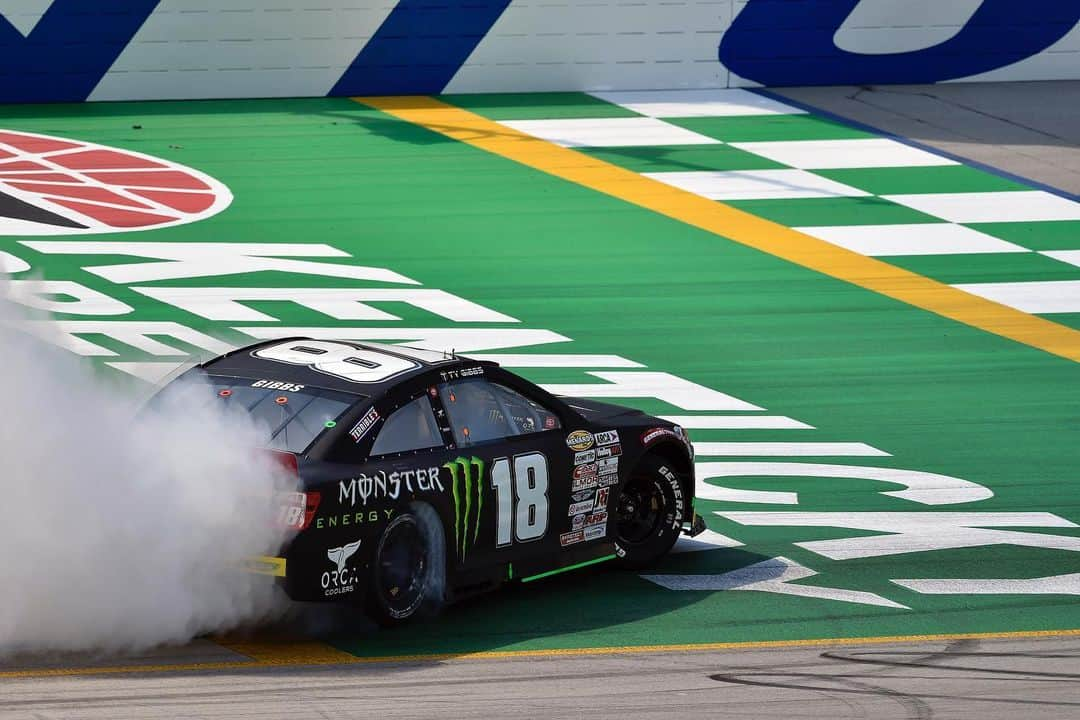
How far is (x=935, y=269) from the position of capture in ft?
58.0

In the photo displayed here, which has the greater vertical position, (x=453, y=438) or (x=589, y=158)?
(x=589, y=158)

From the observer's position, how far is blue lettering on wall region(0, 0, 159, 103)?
22141 millimetres

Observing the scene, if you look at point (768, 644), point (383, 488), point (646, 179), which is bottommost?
point (768, 644)

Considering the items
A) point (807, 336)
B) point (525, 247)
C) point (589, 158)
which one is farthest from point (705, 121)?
point (807, 336)

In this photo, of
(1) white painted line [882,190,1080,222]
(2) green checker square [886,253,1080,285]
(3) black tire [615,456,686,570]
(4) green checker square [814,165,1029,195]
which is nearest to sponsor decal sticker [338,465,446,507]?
(3) black tire [615,456,686,570]

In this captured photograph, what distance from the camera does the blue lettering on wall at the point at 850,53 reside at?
2450 cm

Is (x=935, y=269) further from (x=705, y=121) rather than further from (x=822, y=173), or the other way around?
(x=705, y=121)

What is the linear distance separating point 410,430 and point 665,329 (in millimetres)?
7208

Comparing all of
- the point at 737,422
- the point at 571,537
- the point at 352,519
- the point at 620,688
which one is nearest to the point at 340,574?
the point at 352,519

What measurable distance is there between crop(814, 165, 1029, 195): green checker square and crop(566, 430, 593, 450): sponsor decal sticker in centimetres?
1191

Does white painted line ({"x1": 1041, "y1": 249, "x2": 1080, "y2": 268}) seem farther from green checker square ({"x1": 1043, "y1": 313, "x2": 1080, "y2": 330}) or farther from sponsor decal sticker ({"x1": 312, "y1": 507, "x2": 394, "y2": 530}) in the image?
sponsor decal sticker ({"x1": 312, "y1": 507, "x2": 394, "y2": 530})

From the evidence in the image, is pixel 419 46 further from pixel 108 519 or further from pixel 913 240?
pixel 108 519

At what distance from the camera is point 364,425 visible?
8156 mm

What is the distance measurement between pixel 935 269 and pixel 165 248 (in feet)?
25.5
